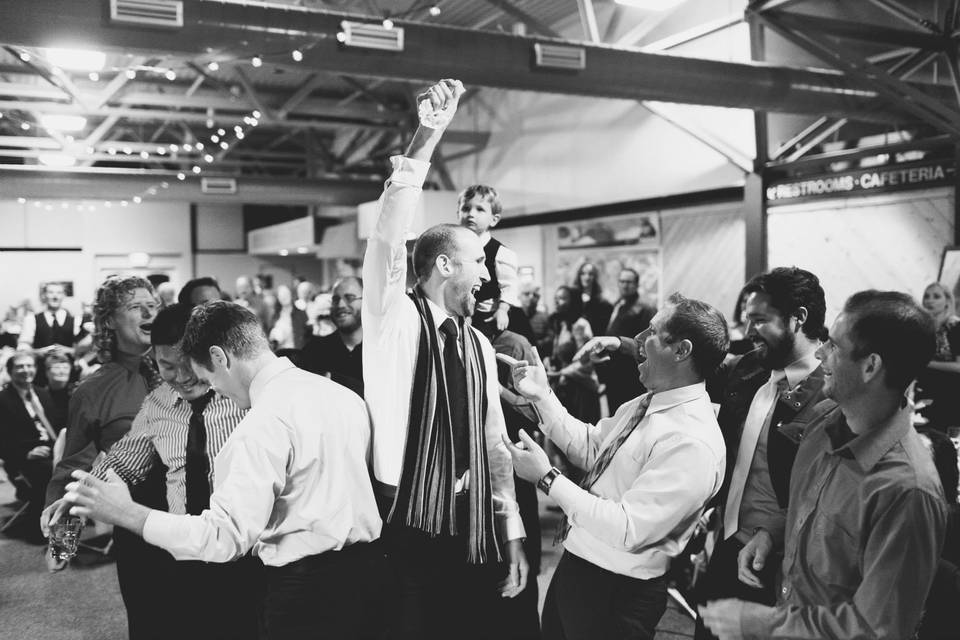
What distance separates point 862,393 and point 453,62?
495cm

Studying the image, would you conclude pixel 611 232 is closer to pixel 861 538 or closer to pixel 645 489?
pixel 645 489

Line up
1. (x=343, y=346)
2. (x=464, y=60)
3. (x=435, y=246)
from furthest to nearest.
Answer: (x=464, y=60) < (x=343, y=346) < (x=435, y=246)

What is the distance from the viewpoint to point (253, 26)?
17.7 feet

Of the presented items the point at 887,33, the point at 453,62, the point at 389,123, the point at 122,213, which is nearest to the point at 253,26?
the point at 453,62

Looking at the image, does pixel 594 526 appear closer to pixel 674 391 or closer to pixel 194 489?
pixel 674 391

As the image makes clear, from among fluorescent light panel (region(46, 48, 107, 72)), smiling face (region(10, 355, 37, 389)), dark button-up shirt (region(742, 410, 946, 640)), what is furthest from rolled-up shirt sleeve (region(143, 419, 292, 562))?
fluorescent light panel (region(46, 48, 107, 72))

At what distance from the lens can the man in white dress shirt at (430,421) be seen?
209 centimetres

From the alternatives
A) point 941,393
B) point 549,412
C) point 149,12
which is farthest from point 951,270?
point 149,12

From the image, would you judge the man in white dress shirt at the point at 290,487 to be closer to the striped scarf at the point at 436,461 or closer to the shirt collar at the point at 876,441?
the striped scarf at the point at 436,461

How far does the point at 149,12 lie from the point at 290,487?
13.3ft

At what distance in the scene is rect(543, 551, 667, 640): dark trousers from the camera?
202 cm

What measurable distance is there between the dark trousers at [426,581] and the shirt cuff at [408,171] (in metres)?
0.86

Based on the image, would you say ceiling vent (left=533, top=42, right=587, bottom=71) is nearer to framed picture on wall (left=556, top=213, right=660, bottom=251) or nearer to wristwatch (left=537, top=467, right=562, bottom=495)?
framed picture on wall (left=556, top=213, right=660, bottom=251)

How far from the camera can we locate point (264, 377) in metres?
2.04
